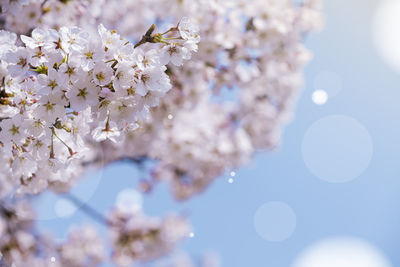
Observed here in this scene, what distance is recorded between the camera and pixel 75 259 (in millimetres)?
8648

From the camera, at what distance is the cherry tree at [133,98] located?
75.9 inches

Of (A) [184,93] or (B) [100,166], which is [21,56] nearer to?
(A) [184,93]

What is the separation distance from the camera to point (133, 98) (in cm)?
199

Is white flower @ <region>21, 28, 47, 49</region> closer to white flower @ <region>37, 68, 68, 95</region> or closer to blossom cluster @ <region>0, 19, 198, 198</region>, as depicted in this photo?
blossom cluster @ <region>0, 19, 198, 198</region>

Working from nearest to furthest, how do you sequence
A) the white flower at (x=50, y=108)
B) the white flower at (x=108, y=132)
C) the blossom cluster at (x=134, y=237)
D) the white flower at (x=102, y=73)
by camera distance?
the white flower at (x=102, y=73) → the white flower at (x=50, y=108) → the white flower at (x=108, y=132) → the blossom cluster at (x=134, y=237)

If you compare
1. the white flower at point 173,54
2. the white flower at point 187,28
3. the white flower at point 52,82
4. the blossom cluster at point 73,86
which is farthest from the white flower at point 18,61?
the white flower at point 187,28

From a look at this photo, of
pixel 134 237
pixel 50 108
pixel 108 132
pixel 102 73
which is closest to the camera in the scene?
pixel 102 73

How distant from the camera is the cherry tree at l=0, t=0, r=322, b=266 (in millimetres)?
1927

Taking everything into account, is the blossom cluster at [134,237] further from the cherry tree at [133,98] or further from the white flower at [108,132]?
the white flower at [108,132]

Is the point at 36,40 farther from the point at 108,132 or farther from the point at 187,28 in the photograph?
the point at 187,28

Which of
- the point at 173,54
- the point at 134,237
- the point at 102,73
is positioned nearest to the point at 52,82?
the point at 102,73

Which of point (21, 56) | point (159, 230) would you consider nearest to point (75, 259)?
point (159, 230)

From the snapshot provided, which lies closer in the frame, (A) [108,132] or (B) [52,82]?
(B) [52,82]

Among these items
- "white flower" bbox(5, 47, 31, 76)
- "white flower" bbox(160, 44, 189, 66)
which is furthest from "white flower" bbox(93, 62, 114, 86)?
"white flower" bbox(5, 47, 31, 76)
